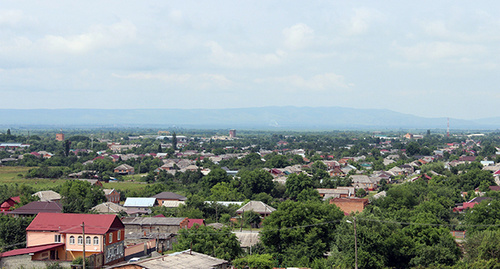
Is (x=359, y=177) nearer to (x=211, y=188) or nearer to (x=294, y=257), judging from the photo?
(x=211, y=188)

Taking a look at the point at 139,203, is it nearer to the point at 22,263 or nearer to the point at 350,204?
the point at 350,204

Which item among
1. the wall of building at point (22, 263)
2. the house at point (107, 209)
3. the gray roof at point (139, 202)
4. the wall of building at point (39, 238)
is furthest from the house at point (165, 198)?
the wall of building at point (22, 263)

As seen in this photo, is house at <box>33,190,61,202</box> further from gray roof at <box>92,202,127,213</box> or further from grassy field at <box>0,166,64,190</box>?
grassy field at <box>0,166,64,190</box>

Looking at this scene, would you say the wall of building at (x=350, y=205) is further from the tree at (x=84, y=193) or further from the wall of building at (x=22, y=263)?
the wall of building at (x=22, y=263)

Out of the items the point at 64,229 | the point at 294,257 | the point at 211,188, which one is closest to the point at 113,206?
the point at 211,188

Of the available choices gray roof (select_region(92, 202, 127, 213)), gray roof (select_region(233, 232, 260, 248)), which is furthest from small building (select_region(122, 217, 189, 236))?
gray roof (select_region(92, 202, 127, 213))

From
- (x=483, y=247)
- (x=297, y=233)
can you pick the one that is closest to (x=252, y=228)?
(x=297, y=233)
